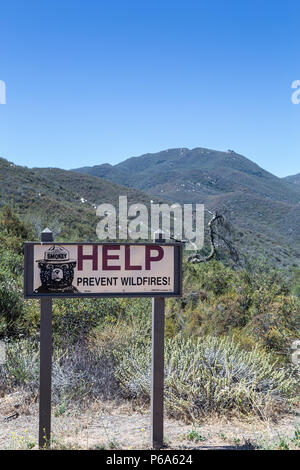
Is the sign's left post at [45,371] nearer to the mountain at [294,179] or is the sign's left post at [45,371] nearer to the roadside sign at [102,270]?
the roadside sign at [102,270]

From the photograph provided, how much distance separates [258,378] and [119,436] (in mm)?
1757

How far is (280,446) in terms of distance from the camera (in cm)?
392

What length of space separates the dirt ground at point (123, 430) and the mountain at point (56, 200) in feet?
38.0

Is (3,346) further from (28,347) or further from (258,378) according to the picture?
(258,378)

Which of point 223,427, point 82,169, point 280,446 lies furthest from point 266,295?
point 82,169

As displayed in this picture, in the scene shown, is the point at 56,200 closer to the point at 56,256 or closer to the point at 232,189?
the point at 56,256

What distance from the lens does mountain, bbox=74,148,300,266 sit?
39775 mm

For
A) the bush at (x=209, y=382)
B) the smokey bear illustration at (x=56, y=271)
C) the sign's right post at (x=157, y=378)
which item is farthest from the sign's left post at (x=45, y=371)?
the bush at (x=209, y=382)

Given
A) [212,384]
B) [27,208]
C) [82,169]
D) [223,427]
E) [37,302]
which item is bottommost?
[223,427]

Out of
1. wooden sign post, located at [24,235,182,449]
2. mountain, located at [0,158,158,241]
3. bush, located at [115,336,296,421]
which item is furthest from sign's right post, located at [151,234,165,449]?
mountain, located at [0,158,158,241]

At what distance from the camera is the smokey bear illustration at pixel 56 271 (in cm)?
425

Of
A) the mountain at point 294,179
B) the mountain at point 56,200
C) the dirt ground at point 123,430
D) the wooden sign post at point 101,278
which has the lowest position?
the dirt ground at point 123,430

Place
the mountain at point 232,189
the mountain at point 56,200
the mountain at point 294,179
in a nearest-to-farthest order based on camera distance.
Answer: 1. the mountain at point 56,200
2. the mountain at point 232,189
3. the mountain at point 294,179
